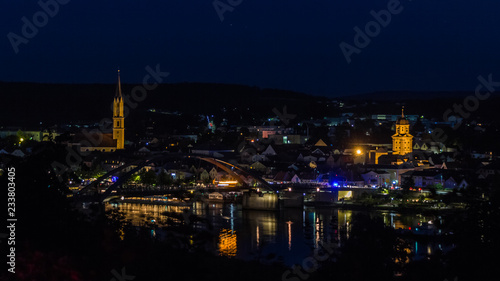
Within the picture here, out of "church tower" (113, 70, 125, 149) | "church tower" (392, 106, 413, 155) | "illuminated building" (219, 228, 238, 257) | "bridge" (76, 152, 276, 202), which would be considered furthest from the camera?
"church tower" (113, 70, 125, 149)

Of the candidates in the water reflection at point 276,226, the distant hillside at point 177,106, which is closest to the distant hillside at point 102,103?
the distant hillside at point 177,106

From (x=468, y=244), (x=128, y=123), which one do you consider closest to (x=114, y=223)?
(x=468, y=244)

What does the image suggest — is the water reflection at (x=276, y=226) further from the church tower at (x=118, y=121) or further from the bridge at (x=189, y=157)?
the church tower at (x=118, y=121)

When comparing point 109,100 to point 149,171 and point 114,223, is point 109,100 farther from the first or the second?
point 114,223

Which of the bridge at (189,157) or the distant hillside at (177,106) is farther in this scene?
the distant hillside at (177,106)

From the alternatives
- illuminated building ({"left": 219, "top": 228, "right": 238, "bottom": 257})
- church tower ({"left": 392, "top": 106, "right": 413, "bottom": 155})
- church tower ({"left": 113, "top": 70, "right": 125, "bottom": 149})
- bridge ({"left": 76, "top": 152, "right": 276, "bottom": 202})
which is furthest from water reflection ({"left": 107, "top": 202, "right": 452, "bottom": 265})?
church tower ({"left": 113, "top": 70, "right": 125, "bottom": 149})

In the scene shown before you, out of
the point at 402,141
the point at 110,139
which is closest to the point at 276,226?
the point at 402,141

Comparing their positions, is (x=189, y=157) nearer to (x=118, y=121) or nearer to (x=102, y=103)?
(x=118, y=121)

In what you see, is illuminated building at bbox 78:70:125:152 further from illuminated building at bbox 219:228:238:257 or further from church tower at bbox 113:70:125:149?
illuminated building at bbox 219:228:238:257
